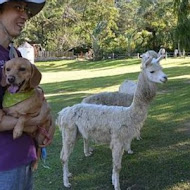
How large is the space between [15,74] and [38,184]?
10.5 feet

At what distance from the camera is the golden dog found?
1.80 metres

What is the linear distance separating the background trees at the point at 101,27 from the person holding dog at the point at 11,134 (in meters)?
34.2

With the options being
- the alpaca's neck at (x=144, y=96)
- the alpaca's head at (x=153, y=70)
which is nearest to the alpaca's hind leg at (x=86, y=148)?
the alpaca's neck at (x=144, y=96)

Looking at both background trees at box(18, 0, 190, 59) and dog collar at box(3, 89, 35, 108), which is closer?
dog collar at box(3, 89, 35, 108)

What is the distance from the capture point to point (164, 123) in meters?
7.77

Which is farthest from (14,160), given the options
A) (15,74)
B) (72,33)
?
(72,33)

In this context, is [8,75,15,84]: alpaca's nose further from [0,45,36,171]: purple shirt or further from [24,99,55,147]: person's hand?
[24,99,55,147]: person's hand

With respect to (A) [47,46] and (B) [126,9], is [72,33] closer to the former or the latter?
(A) [47,46]

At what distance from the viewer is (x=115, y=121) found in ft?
15.0

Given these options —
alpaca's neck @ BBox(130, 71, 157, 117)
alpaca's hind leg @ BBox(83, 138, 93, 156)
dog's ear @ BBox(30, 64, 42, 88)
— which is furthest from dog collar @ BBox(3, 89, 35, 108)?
alpaca's hind leg @ BBox(83, 138, 93, 156)

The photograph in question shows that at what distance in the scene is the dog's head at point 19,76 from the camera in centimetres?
180


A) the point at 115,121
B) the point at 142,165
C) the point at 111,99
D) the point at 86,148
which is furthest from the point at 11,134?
the point at 111,99

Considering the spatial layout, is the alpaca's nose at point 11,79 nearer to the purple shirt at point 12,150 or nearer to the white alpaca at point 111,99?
the purple shirt at point 12,150

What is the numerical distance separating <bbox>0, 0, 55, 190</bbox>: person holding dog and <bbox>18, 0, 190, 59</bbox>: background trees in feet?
112
